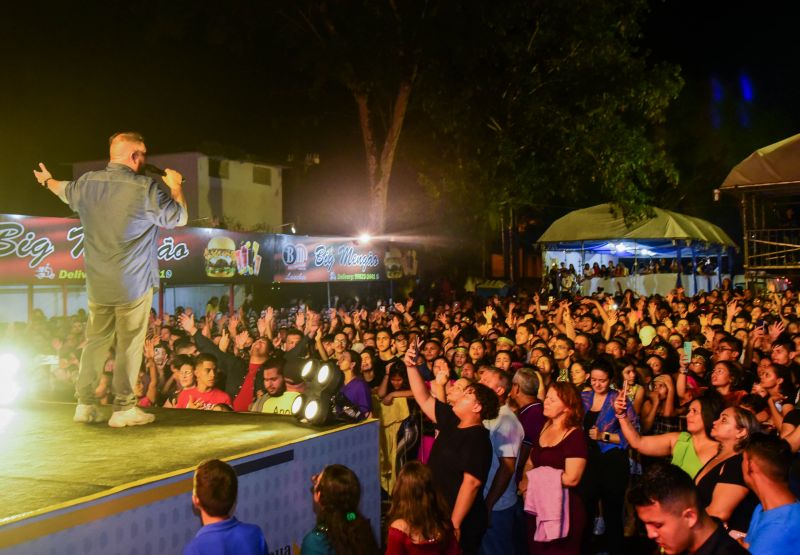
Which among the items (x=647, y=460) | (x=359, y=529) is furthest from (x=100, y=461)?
(x=647, y=460)

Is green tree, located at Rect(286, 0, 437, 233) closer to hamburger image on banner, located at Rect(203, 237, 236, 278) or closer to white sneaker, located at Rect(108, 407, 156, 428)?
hamburger image on banner, located at Rect(203, 237, 236, 278)

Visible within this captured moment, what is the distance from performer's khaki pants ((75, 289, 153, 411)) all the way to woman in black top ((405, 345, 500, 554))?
1958 millimetres

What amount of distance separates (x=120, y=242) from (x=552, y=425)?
118 inches

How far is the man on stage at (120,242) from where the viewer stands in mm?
4746

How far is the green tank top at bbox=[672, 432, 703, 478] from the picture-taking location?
4977 millimetres

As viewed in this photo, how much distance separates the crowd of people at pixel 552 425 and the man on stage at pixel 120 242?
0.63m

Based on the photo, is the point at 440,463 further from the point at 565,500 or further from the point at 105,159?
the point at 105,159

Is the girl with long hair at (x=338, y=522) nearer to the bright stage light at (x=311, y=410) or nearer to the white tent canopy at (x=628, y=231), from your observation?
the bright stage light at (x=311, y=410)

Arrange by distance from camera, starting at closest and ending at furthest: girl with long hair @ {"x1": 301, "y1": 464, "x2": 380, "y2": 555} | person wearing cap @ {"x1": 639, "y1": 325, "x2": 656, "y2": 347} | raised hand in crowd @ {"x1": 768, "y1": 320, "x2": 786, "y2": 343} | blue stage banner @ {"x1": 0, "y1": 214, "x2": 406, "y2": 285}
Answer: girl with long hair @ {"x1": 301, "y1": 464, "x2": 380, "y2": 555}
raised hand in crowd @ {"x1": 768, "y1": 320, "x2": 786, "y2": 343}
person wearing cap @ {"x1": 639, "y1": 325, "x2": 656, "y2": 347}
blue stage banner @ {"x1": 0, "y1": 214, "x2": 406, "y2": 285}

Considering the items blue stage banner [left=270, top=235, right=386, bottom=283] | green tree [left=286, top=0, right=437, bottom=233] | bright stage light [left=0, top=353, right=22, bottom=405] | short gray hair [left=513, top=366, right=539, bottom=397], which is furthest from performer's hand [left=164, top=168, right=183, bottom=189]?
green tree [left=286, top=0, right=437, bottom=233]

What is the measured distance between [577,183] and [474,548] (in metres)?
18.7

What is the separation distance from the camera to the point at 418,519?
3.82 meters

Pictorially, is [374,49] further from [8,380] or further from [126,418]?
[126,418]

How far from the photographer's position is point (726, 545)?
2.84 meters
